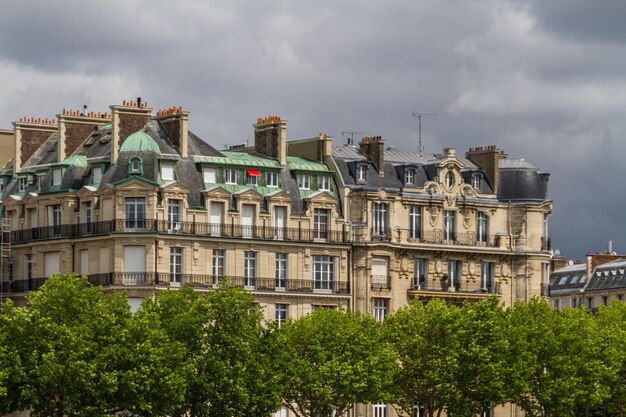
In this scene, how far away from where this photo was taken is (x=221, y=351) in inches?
4264

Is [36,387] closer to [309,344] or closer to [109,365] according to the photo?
[109,365]

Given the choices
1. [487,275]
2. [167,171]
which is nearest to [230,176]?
[167,171]

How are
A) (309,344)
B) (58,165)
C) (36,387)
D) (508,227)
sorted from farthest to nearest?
(508,227)
(58,165)
(309,344)
(36,387)

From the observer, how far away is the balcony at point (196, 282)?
386ft

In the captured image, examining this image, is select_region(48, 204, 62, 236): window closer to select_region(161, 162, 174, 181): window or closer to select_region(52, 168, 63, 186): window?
select_region(52, 168, 63, 186): window

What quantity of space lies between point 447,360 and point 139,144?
20.8 m

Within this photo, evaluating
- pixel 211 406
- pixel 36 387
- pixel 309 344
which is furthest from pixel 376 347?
pixel 36 387

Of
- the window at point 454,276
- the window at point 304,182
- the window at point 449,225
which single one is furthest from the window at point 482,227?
the window at point 304,182

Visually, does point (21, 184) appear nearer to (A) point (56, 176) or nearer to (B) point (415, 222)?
(A) point (56, 176)

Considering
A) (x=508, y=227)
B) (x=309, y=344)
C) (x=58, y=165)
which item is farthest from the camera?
(x=508, y=227)

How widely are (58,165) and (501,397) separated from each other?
27.9m

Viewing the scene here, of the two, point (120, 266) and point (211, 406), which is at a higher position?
point (120, 266)

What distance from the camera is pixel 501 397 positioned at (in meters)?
118

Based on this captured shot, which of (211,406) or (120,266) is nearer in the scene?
(211,406)
